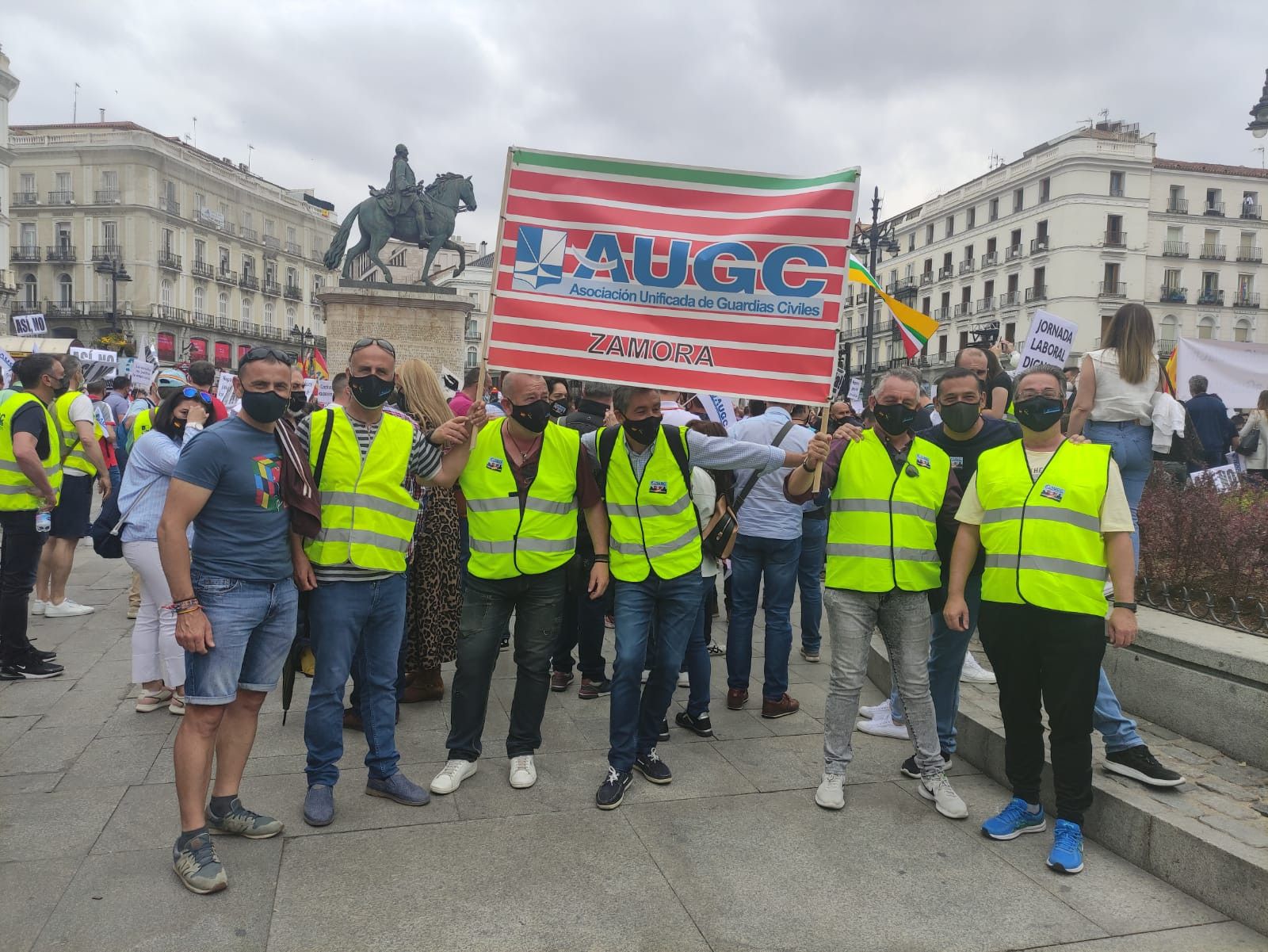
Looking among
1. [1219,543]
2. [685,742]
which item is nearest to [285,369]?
[685,742]

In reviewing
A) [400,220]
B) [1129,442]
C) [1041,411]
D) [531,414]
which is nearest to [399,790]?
[531,414]

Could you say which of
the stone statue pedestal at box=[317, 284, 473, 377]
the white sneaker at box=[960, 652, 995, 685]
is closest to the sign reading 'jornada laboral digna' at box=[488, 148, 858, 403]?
the white sneaker at box=[960, 652, 995, 685]

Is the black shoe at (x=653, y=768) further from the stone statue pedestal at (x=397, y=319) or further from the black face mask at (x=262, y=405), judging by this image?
the stone statue pedestal at (x=397, y=319)

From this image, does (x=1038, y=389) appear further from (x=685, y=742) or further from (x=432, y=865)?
(x=432, y=865)

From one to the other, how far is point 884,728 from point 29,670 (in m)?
5.32

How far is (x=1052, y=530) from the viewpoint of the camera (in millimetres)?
3471

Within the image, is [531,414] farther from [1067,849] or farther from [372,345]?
[1067,849]

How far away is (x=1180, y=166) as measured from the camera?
55969mm

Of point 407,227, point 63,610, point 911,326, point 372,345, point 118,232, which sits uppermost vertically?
point 118,232

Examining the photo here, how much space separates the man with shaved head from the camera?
3941mm

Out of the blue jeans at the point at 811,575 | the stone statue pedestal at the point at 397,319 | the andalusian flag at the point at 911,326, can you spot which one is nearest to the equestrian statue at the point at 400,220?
the stone statue pedestal at the point at 397,319

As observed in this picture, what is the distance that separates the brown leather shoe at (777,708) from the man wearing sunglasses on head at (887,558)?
44.3 inches

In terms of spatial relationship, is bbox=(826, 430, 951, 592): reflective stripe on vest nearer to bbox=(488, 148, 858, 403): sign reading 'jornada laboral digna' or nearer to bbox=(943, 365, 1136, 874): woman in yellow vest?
bbox=(943, 365, 1136, 874): woman in yellow vest

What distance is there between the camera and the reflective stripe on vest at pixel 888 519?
12.8 feet
